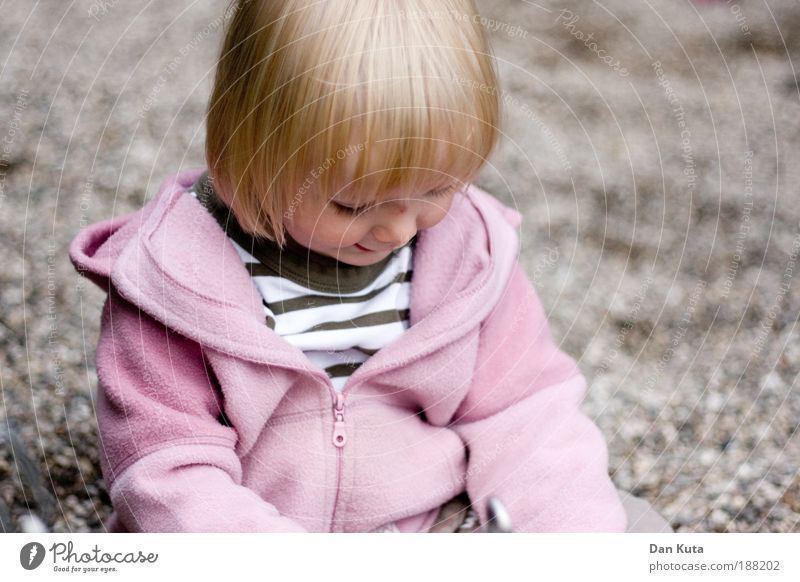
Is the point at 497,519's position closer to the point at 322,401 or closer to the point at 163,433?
the point at 322,401

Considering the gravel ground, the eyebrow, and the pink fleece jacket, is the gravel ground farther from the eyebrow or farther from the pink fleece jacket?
the eyebrow

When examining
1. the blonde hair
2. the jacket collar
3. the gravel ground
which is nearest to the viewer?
the blonde hair

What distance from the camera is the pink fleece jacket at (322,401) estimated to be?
Answer: 0.72 metres

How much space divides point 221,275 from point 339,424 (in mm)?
163

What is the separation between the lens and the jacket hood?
71 cm

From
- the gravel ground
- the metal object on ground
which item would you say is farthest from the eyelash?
the gravel ground

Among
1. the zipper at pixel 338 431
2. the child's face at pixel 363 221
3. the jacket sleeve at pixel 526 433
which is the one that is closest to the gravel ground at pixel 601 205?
the jacket sleeve at pixel 526 433

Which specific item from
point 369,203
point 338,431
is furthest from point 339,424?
point 369,203

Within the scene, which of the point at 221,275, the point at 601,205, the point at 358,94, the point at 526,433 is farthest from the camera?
the point at 601,205

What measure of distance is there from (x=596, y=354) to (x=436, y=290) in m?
0.43

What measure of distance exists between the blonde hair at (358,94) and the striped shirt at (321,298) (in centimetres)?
9

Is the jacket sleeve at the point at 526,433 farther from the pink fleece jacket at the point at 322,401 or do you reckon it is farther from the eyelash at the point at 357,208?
the eyelash at the point at 357,208

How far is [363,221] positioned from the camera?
68 cm

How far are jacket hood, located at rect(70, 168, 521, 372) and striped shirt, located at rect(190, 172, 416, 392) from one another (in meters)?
0.02
